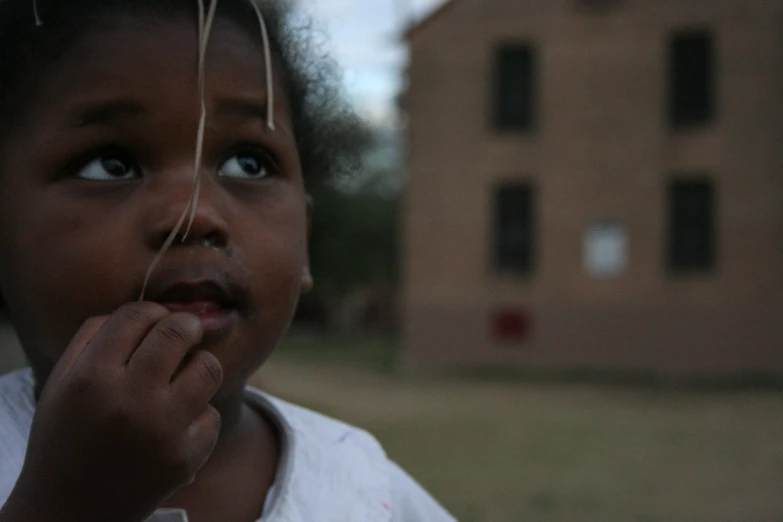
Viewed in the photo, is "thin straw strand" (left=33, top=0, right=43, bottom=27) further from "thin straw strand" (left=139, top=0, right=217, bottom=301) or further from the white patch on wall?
the white patch on wall

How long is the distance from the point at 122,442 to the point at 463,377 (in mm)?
13724

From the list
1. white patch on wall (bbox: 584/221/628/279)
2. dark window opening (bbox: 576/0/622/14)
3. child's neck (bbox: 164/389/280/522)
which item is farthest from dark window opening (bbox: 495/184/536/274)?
child's neck (bbox: 164/389/280/522)

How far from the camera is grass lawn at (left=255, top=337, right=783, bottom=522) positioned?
17.0 feet

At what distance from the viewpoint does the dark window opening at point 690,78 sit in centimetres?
1381

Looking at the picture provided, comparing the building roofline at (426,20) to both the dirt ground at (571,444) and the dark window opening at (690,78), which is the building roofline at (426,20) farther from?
the dirt ground at (571,444)

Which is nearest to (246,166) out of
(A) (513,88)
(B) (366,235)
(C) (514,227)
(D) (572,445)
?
(D) (572,445)

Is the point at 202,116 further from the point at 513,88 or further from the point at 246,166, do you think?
the point at 513,88

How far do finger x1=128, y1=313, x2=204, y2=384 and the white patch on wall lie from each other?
13598mm

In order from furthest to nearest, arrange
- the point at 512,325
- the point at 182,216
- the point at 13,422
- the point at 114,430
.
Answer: the point at 512,325, the point at 13,422, the point at 182,216, the point at 114,430

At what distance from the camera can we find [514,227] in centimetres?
1443

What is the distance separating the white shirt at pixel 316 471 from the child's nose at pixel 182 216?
13.4 inches

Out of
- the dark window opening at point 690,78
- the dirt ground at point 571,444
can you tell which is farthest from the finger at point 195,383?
the dark window opening at point 690,78

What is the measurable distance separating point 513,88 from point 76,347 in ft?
46.8

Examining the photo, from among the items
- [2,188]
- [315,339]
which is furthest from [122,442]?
[315,339]
